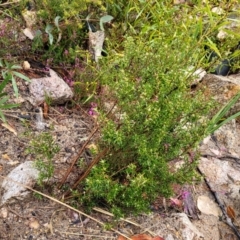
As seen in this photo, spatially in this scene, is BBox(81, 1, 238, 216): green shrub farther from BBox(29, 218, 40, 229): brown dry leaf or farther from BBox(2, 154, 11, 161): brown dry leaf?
BBox(2, 154, 11, 161): brown dry leaf

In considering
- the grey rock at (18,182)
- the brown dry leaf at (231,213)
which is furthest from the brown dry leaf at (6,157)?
the brown dry leaf at (231,213)

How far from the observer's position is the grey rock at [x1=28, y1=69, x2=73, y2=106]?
7.91 ft

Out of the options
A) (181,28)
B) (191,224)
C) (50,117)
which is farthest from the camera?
(181,28)

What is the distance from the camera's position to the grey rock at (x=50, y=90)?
241 cm

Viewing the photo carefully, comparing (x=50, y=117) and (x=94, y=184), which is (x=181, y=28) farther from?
(x=94, y=184)

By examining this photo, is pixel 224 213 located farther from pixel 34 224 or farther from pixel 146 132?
pixel 34 224

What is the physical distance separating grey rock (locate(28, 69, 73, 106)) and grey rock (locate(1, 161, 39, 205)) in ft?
1.85

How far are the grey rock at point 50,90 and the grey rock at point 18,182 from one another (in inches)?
22.2

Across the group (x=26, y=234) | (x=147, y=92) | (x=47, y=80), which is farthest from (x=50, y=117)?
(x=147, y=92)

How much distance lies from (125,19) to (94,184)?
165 cm

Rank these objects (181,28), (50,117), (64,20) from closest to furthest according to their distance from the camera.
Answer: (50,117), (64,20), (181,28)

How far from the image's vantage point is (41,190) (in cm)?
193

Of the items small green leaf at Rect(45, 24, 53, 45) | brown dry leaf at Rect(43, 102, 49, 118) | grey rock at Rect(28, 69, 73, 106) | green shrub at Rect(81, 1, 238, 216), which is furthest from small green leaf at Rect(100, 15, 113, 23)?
green shrub at Rect(81, 1, 238, 216)

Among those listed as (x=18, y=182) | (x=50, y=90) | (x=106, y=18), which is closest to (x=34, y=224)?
(x=18, y=182)
